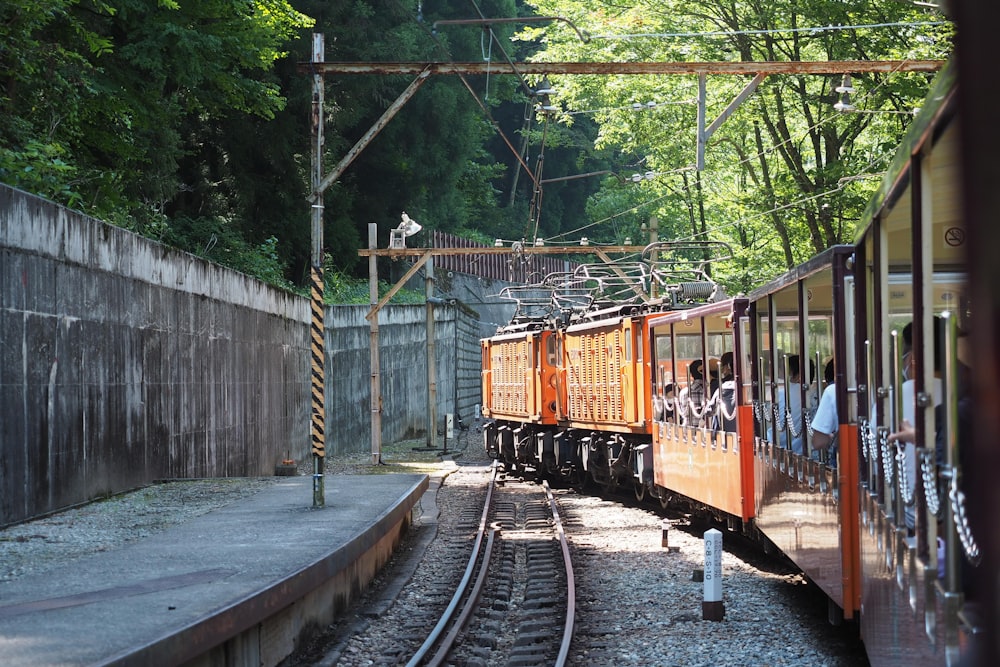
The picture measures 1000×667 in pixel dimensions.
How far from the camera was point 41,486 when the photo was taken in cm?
1330

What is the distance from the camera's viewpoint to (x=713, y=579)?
33.2 ft

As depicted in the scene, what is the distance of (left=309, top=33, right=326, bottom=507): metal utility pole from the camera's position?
1466 cm

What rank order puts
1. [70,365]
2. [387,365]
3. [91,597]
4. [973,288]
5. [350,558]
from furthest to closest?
[387,365] → [70,365] → [350,558] → [91,597] → [973,288]

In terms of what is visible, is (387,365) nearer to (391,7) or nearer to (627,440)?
(391,7)

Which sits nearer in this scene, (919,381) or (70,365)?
(919,381)

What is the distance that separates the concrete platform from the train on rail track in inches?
141

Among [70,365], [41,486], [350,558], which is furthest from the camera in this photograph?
[70,365]

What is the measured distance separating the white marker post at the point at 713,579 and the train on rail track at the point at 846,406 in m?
0.58

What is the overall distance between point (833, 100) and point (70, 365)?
53.1 feet

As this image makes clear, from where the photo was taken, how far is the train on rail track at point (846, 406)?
4000 millimetres

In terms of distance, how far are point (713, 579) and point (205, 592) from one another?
3.99m

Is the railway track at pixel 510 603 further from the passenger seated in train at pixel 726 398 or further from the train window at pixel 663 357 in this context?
the train window at pixel 663 357

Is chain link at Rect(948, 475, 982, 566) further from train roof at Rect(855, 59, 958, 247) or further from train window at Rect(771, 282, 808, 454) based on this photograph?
train window at Rect(771, 282, 808, 454)

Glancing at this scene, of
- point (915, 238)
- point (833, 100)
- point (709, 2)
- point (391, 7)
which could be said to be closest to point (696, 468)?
point (915, 238)
